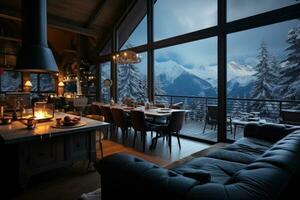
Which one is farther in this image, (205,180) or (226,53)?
(226,53)

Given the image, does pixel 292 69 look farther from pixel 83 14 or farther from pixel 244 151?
pixel 83 14

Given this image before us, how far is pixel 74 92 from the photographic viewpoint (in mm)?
9875

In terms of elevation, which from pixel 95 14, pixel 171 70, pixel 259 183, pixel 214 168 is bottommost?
pixel 214 168

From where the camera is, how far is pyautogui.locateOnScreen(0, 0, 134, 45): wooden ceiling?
22.7 ft

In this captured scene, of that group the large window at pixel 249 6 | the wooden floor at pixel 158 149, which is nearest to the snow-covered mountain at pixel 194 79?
the large window at pixel 249 6

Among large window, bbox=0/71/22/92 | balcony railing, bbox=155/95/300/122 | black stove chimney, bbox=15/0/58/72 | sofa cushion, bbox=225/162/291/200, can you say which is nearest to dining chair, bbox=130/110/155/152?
black stove chimney, bbox=15/0/58/72

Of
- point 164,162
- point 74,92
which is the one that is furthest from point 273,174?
point 74,92

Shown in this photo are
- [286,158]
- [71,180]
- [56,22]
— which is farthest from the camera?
[56,22]

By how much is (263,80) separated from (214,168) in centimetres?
421

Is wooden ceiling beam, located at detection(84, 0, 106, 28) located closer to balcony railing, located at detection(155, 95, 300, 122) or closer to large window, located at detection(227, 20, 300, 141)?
balcony railing, located at detection(155, 95, 300, 122)

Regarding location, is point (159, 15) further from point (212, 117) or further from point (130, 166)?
point (130, 166)

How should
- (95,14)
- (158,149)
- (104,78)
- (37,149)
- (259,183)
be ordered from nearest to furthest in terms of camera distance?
(259,183) < (37,149) < (158,149) < (95,14) < (104,78)

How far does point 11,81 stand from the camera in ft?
30.7

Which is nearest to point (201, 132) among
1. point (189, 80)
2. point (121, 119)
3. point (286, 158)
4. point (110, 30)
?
point (121, 119)
